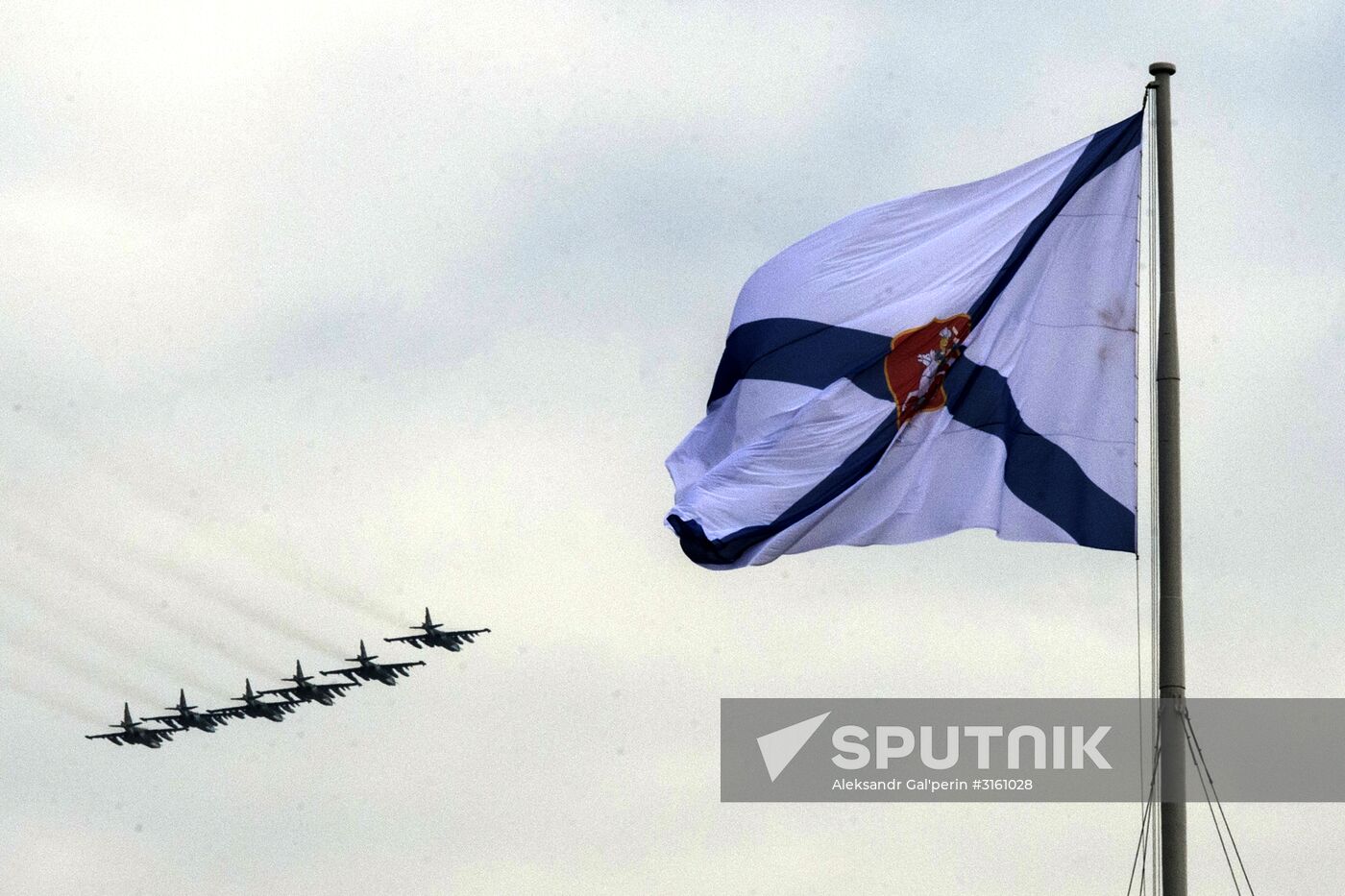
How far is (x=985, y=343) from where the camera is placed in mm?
23688

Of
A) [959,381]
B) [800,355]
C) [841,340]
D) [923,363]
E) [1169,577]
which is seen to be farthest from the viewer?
[800,355]

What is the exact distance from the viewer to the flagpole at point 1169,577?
2003 centimetres

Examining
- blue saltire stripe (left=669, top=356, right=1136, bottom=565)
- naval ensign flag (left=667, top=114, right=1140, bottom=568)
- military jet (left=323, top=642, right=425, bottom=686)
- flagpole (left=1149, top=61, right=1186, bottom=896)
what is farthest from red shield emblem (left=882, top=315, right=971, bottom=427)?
military jet (left=323, top=642, right=425, bottom=686)

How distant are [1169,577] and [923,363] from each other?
14.7ft

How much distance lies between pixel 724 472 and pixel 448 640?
7398 centimetres

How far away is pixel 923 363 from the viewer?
24.0m

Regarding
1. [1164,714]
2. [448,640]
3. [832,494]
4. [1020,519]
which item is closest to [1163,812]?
[1164,714]

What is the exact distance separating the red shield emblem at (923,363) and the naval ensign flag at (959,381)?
20mm

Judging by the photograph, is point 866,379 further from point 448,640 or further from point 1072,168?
point 448,640

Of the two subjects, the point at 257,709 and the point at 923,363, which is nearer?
the point at 923,363

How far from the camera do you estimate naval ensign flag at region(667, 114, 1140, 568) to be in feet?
74.2

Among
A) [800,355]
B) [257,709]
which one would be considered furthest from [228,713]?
[800,355]

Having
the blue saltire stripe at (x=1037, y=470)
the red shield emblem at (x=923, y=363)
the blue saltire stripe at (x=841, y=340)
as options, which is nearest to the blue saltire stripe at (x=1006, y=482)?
the blue saltire stripe at (x=1037, y=470)

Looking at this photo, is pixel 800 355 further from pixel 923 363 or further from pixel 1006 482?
pixel 1006 482
